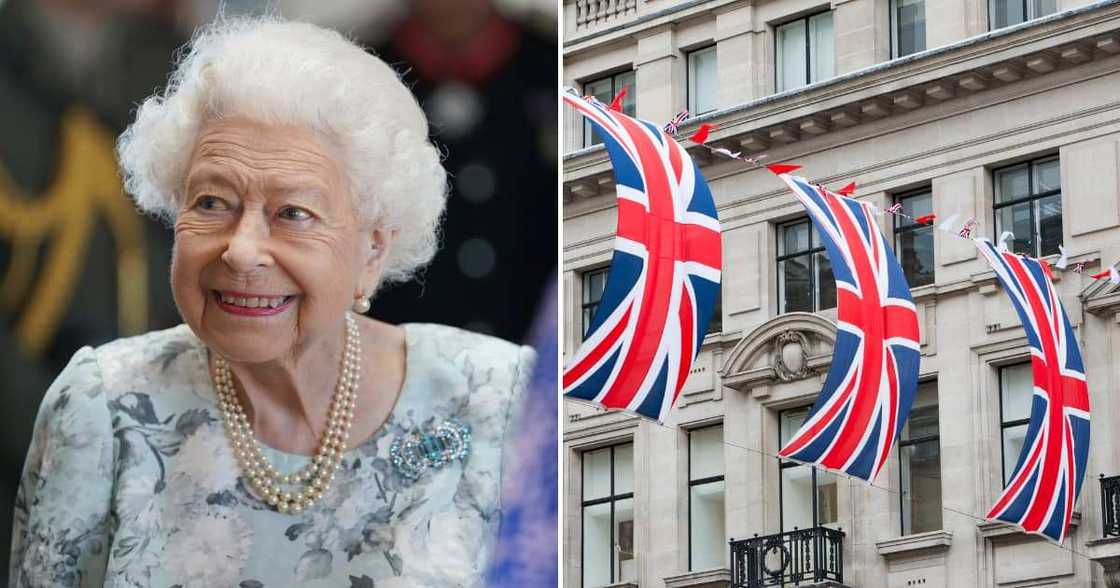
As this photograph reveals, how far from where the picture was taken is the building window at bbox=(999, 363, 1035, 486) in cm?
3478

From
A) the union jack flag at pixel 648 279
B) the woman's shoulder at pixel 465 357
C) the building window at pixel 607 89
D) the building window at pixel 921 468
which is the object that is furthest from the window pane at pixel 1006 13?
the woman's shoulder at pixel 465 357

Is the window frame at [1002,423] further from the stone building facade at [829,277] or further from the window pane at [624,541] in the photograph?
the window pane at [624,541]

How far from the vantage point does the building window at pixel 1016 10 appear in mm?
35875

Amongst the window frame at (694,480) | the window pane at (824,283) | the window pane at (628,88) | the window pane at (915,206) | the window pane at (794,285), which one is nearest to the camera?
the window pane at (915,206)

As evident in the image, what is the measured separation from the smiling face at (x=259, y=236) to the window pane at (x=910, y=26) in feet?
85.3

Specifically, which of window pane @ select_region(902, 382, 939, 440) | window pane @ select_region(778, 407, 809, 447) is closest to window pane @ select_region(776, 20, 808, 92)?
window pane @ select_region(778, 407, 809, 447)

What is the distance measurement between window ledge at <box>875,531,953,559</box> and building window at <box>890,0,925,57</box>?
7.77 metres

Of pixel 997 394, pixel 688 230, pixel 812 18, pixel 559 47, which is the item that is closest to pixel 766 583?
pixel 997 394

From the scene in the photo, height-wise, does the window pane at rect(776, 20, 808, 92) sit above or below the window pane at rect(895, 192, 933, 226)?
above

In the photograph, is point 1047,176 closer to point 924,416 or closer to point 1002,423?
point 1002,423

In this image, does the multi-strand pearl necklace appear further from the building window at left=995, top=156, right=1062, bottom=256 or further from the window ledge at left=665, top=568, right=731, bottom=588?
the window ledge at left=665, top=568, right=731, bottom=588

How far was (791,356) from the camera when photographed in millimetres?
37469

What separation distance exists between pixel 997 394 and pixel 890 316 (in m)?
9.09

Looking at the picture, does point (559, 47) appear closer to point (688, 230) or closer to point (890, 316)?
point (688, 230)
